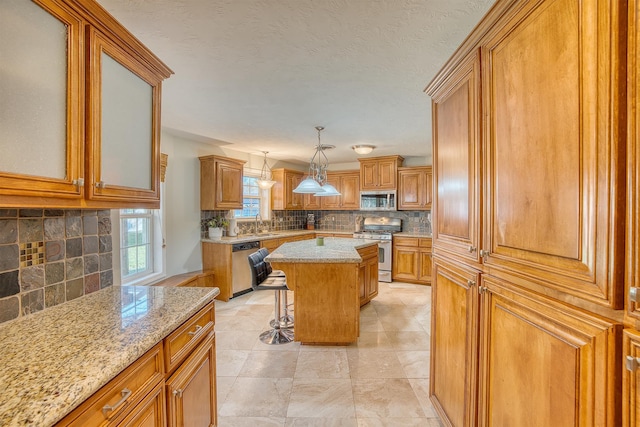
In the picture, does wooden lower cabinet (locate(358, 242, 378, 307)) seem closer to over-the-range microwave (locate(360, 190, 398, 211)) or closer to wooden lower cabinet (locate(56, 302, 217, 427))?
over-the-range microwave (locate(360, 190, 398, 211))

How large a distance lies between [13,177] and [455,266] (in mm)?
1833

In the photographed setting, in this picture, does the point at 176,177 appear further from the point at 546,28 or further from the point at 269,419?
the point at 546,28

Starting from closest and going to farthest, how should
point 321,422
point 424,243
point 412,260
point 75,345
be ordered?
point 75,345
point 321,422
point 424,243
point 412,260

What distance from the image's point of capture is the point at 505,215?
1.08 m

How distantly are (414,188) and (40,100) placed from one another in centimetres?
513

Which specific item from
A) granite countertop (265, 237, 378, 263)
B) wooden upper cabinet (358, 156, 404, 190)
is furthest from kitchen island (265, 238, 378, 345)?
Result: wooden upper cabinet (358, 156, 404, 190)

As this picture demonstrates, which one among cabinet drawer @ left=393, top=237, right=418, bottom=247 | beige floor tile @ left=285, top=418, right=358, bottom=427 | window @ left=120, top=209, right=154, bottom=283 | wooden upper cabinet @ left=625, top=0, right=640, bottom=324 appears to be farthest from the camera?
cabinet drawer @ left=393, top=237, right=418, bottom=247

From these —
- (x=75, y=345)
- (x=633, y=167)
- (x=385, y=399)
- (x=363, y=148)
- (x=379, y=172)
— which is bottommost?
(x=385, y=399)

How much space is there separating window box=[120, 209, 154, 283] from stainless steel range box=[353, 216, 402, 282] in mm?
3519

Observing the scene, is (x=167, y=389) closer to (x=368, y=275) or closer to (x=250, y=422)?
(x=250, y=422)

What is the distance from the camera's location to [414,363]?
2.47m

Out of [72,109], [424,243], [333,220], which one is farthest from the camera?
[333,220]

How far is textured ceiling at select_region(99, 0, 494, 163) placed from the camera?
A: 4.99ft

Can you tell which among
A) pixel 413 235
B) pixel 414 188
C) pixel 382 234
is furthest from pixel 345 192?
pixel 413 235
